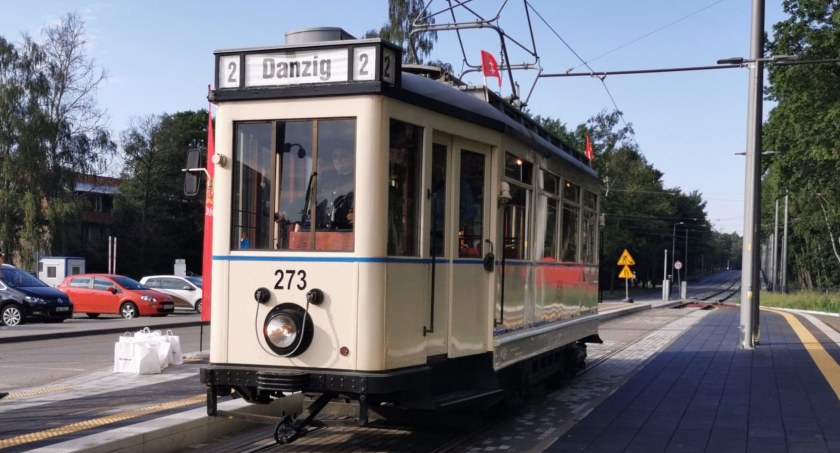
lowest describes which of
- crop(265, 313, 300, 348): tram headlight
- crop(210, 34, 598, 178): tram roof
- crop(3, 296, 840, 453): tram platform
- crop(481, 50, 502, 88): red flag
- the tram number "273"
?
crop(3, 296, 840, 453): tram platform

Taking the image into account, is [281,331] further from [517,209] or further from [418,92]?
→ [517,209]

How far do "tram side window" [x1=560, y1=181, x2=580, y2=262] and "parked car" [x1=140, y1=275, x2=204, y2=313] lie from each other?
21.2 m

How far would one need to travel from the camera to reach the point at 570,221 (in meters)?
11.4

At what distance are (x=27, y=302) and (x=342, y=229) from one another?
18.7m

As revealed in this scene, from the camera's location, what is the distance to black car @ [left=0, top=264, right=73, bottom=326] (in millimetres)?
22812

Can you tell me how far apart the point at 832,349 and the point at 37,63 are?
39713 mm

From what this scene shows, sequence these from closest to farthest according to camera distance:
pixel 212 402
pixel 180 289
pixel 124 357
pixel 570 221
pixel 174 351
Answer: pixel 212 402
pixel 570 221
pixel 124 357
pixel 174 351
pixel 180 289

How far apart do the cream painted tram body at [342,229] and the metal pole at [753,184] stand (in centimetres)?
1157

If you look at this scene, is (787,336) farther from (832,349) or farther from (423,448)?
(423,448)

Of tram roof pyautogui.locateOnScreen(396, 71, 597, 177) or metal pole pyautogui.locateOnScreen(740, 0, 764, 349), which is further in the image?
metal pole pyautogui.locateOnScreen(740, 0, 764, 349)

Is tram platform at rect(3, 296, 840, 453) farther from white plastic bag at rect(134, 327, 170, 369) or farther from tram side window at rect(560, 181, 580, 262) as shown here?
tram side window at rect(560, 181, 580, 262)

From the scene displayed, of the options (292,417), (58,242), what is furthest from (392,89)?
(58,242)

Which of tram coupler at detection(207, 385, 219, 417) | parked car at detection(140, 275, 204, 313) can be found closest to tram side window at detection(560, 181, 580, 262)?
tram coupler at detection(207, 385, 219, 417)

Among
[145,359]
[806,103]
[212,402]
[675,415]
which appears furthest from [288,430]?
[806,103]
